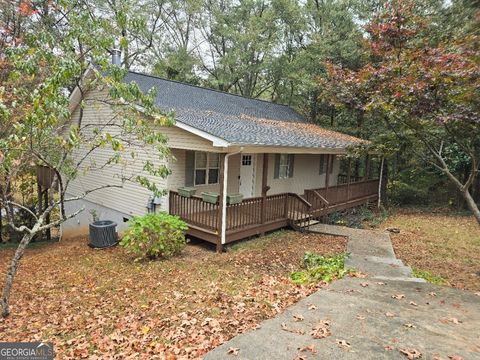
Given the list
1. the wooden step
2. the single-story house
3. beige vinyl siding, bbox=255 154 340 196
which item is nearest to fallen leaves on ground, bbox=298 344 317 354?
the single-story house

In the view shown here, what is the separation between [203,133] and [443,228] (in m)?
10.0

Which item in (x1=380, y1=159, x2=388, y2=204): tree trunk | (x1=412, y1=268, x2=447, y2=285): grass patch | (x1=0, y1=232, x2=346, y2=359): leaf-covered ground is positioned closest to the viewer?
(x1=0, y1=232, x2=346, y2=359): leaf-covered ground

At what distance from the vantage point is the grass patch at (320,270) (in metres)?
6.28

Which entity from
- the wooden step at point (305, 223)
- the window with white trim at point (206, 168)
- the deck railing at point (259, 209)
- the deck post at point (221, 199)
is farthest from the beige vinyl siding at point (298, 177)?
the deck post at point (221, 199)

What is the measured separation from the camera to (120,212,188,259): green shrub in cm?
786

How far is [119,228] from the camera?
1134 centimetres

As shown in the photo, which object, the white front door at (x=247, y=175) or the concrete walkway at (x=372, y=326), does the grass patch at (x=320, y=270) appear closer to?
the concrete walkway at (x=372, y=326)

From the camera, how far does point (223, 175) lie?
323 inches

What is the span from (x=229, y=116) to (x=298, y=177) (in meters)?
4.73

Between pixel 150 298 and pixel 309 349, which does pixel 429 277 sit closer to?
pixel 309 349

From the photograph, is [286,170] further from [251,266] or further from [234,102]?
[251,266]

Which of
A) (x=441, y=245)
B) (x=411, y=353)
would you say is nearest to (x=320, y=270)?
(x=411, y=353)

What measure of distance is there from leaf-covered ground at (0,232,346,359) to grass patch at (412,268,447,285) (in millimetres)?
2137
